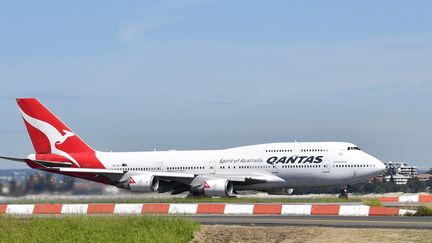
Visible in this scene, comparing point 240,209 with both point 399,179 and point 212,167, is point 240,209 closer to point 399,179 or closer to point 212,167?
point 212,167

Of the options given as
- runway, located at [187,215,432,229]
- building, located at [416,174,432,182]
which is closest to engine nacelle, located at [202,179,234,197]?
runway, located at [187,215,432,229]

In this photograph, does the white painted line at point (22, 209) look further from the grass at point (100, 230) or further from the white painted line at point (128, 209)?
the grass at point (100, 230)

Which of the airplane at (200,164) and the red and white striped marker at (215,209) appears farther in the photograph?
the airplane at (200,164)

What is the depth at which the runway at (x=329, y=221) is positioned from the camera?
25906 millimetres

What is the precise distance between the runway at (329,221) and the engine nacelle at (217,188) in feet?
69.6

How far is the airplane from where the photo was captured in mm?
53750

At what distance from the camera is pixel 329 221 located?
92.7 ft

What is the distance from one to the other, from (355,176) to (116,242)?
33.2 metres

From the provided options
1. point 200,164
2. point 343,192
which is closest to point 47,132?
point 200,164

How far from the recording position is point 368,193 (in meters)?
66.1

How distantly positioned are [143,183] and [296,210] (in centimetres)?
2256

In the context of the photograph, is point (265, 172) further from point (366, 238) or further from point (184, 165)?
point (366, 238)

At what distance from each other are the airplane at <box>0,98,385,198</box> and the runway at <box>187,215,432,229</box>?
2210 cm

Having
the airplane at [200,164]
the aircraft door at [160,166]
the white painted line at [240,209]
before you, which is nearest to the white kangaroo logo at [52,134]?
the airplane at [200,164]
